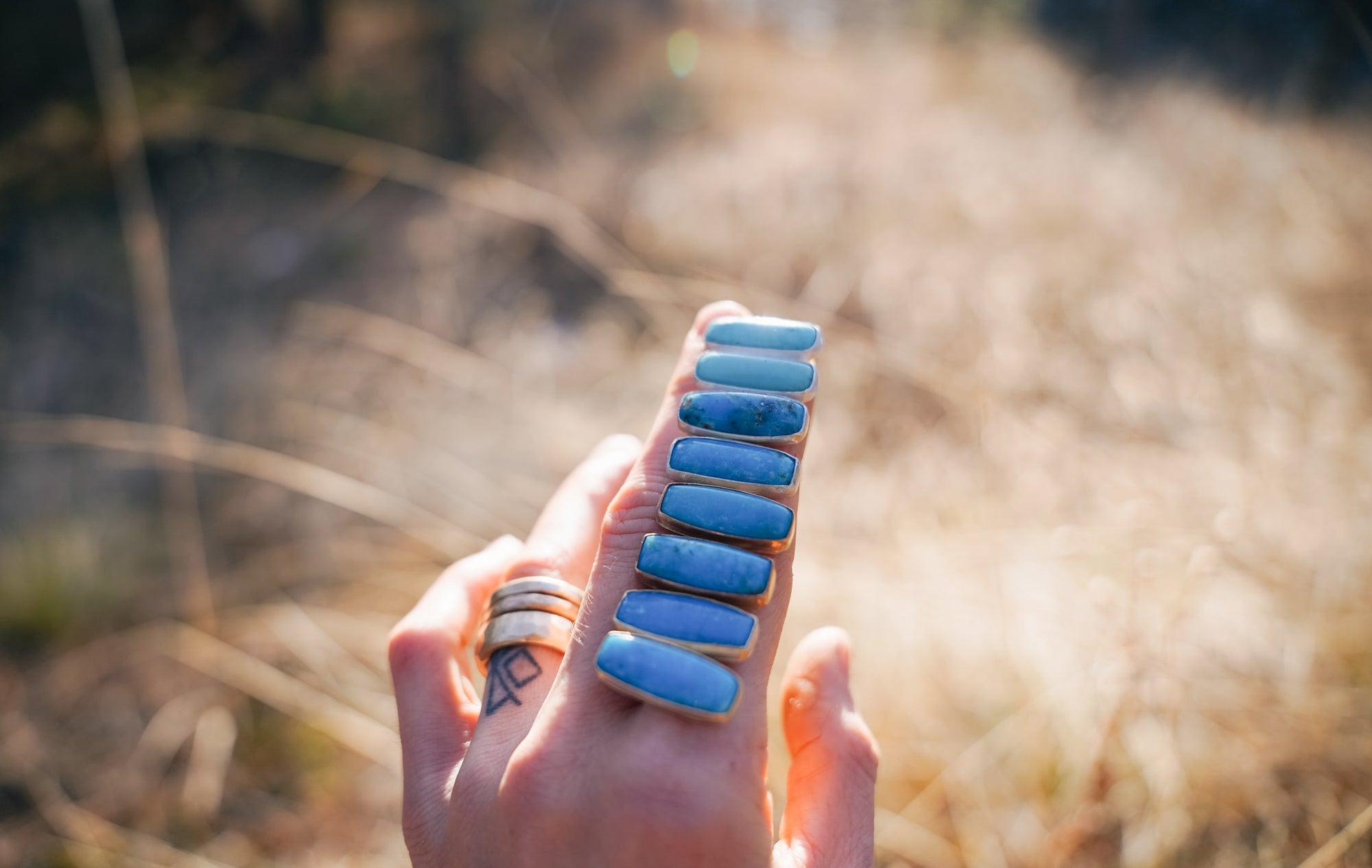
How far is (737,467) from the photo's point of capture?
35.1 inches

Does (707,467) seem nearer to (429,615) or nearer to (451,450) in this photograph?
(429,615)

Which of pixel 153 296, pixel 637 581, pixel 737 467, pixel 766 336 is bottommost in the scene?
pixel 153 296

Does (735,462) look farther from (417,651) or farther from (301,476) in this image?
(301,476)

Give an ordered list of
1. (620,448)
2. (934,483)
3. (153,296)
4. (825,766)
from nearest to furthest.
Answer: (825,766) → (620,448) → (934,483) → (153,296)

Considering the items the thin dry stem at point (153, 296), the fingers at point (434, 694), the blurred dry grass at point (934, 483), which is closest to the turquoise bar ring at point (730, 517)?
the fingers at point (434, 694)

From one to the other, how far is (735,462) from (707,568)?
0.14 m

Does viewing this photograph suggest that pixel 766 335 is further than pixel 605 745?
Yes

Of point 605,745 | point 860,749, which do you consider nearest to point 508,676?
point 605,745

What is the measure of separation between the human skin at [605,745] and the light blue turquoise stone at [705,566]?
0.04 m

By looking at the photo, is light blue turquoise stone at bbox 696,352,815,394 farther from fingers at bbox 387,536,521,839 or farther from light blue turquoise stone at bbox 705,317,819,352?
fingers at bbox 387,536,521,839

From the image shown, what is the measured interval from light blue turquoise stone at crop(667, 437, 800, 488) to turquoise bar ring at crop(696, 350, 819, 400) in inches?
3.3

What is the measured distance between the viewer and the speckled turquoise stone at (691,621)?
0.79m

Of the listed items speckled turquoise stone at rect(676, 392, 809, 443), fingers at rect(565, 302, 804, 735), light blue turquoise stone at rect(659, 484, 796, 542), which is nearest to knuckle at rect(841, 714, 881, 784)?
fingers at rect(565, 302, 804, 735)

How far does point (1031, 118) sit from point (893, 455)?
303 centimetres
